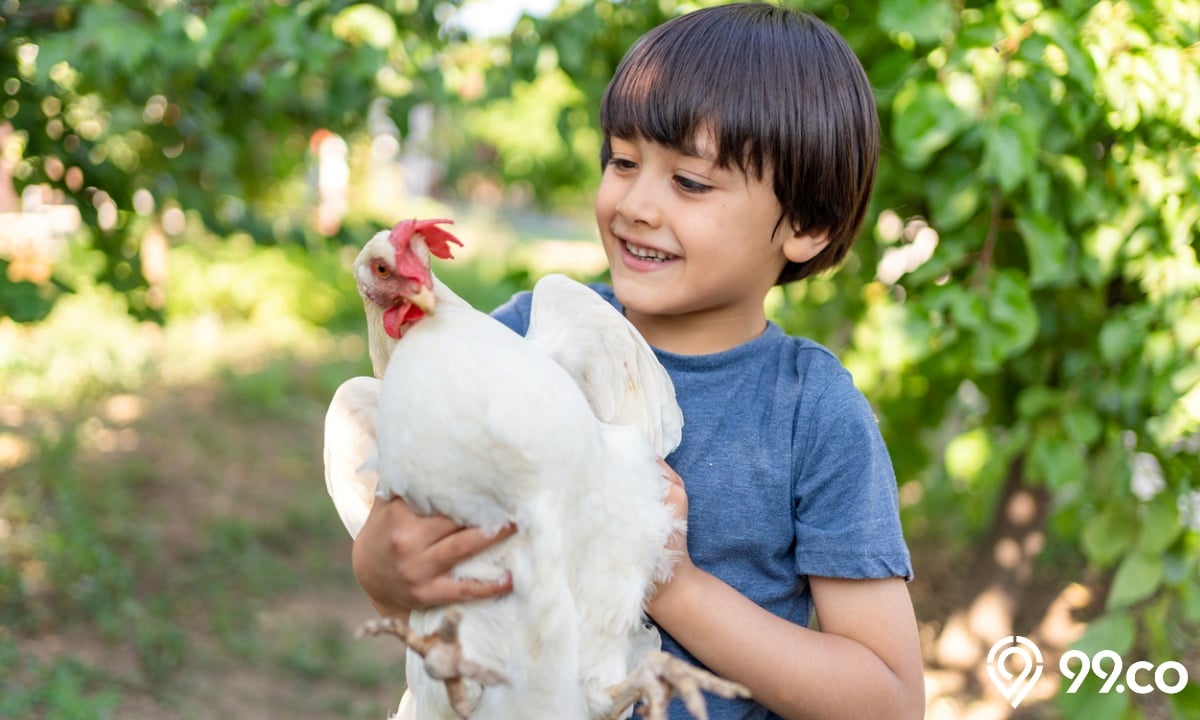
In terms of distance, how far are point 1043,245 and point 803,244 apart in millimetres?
899

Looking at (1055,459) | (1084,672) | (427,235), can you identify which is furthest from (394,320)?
(1084,672)

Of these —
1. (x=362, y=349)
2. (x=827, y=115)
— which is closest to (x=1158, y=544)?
(x=827, y=115)

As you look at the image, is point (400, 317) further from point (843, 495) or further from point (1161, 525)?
point (1161, 525)

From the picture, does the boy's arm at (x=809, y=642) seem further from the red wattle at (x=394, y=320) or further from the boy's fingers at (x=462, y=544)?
the red wattle at (x=394, y=320)

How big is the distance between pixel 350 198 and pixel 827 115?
387 inches

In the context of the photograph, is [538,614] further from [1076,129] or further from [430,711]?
[1076,129]

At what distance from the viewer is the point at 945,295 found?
2.34m

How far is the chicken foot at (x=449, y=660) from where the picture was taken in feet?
4.24

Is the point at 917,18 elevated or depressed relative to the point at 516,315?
elevated

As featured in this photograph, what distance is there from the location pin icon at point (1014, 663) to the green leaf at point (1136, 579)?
2.65 ft

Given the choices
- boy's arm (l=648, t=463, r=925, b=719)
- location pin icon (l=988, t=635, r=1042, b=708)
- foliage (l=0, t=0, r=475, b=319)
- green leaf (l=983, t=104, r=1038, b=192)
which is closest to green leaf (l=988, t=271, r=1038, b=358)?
green leaf (l=983, t=104, r=1038, b=192)

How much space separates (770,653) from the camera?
4.73ft

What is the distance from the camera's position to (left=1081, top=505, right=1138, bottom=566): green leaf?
2.52 m

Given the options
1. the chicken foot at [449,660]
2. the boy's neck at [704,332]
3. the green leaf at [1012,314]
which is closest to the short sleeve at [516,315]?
the boy's neck at [704,332]
